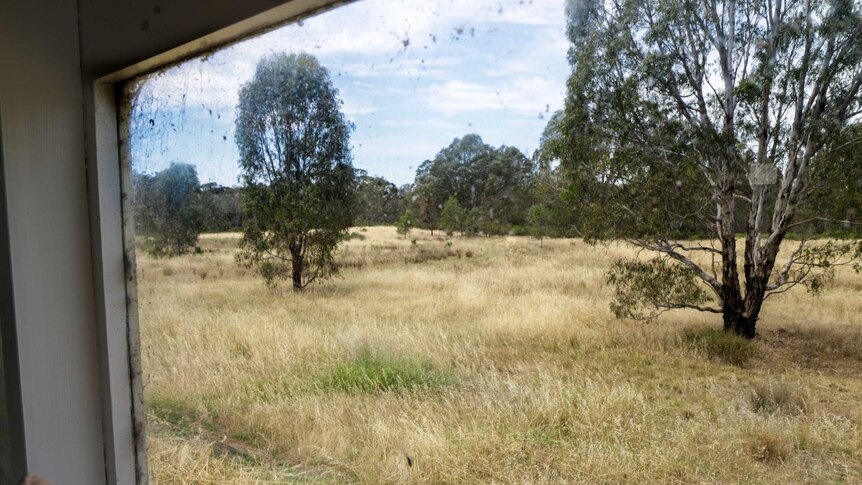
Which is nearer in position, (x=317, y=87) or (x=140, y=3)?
(x=140, y=3)

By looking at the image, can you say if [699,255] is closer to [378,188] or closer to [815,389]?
[815,389]

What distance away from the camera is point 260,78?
739 mm

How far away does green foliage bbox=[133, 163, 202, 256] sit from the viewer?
789mm

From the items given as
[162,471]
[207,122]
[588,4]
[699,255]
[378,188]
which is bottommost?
[162,471]

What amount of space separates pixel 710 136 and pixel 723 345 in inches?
14.8

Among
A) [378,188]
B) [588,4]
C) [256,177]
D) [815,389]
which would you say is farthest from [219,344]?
[815,389]

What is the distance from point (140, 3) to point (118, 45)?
0.26ft

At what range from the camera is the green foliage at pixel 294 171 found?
2.51ft

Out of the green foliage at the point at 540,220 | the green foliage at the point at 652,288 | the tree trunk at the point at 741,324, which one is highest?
the green foliage at the point at 540,220

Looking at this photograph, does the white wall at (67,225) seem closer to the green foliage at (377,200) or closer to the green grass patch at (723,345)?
the green foliage at (377,200)

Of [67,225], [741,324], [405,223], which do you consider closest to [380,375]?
[405,223]

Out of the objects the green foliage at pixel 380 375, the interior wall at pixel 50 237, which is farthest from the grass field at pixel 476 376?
the interior wall at pixel 50 237

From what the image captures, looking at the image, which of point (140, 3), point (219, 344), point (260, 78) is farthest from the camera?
point (219, 344)

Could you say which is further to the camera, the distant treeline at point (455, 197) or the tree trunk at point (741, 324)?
the tree trunk at point (741, 324)
